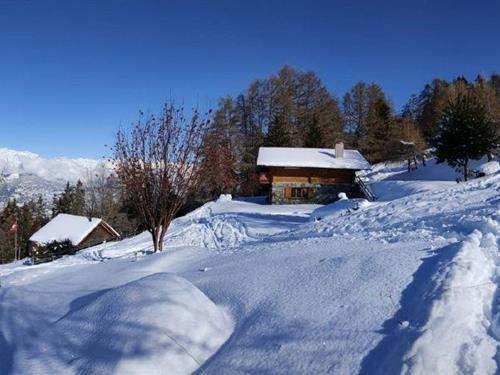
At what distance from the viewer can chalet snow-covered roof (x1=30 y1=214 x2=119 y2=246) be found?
31031 mm

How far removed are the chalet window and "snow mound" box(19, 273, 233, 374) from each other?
28487 mm

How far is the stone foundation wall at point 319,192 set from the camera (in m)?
32.7

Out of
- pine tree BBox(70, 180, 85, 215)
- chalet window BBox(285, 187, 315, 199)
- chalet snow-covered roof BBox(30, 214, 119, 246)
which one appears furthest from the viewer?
pine tree BBox(70, 180, 85, 215)

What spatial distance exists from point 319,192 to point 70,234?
20.8 metres

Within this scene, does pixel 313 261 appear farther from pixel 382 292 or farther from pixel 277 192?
pixel 277 192

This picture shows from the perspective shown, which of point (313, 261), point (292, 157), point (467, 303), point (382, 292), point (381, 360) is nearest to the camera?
point (381, 360)

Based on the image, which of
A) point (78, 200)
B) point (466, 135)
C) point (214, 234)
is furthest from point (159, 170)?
point (78, 200)

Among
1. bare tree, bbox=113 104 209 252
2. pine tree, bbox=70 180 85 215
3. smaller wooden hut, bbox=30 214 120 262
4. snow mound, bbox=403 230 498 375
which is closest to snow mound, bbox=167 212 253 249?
bare tree, bbox=113 104 209 252

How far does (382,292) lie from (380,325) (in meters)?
0.61

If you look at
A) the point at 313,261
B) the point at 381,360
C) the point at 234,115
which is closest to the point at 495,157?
the point at 234,115

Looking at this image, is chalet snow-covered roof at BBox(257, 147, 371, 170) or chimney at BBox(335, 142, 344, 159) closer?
chalet snow-covered roof at BBox(257, 147, 371, 170)

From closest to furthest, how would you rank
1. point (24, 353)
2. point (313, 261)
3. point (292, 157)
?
point (24, 353) < point (313, 261) < point (292, 157)

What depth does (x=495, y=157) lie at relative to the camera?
1219 inches

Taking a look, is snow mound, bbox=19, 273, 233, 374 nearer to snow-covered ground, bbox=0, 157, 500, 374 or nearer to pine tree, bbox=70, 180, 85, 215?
snow-covered ground, bbox=0, 157, 500, 374
